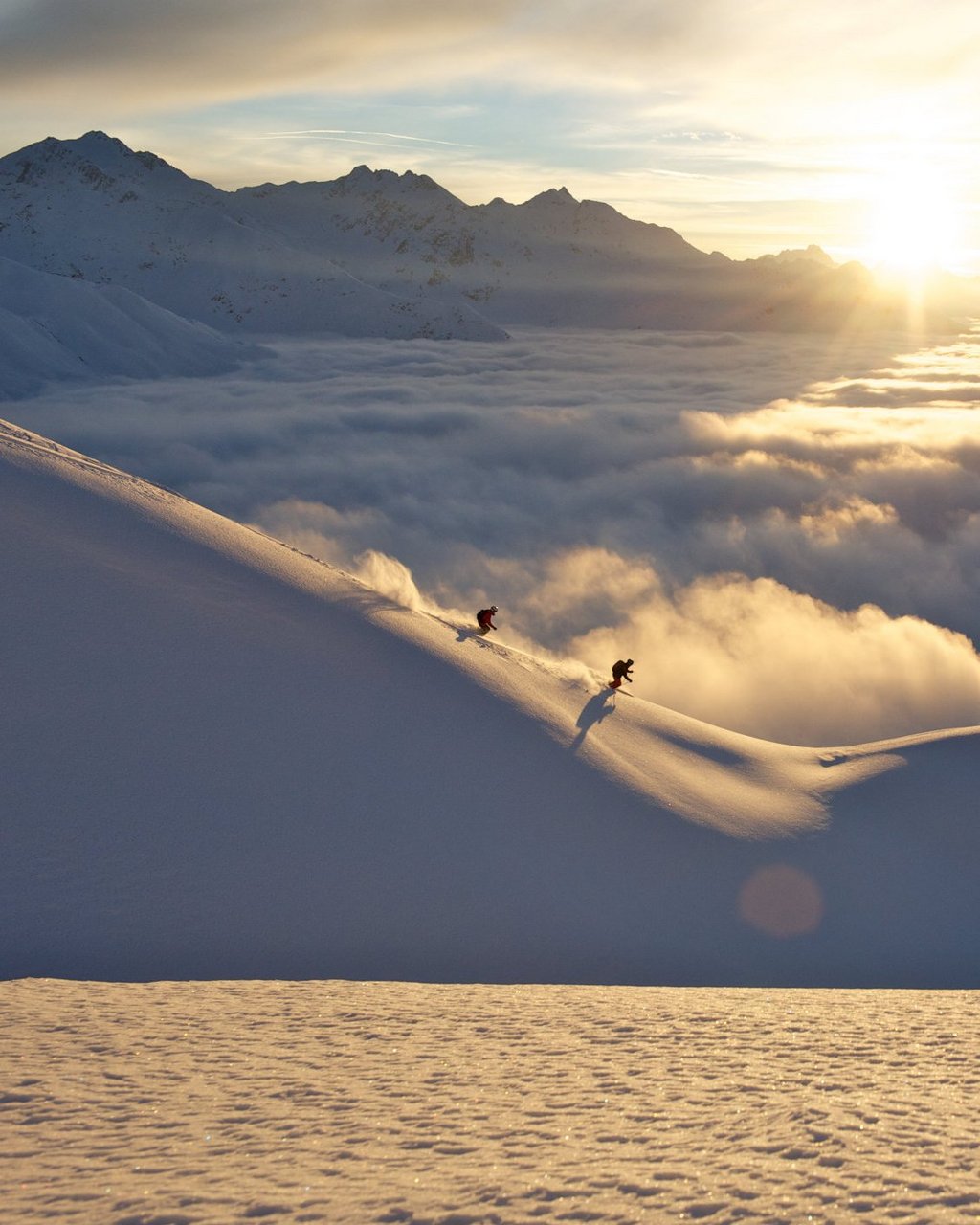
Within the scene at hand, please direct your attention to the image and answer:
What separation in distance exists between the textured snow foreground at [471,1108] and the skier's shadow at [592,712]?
9679mm

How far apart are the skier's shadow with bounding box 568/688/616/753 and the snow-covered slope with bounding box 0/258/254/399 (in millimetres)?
149652

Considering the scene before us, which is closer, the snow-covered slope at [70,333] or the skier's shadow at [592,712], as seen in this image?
the skier's shadow at [592,712]

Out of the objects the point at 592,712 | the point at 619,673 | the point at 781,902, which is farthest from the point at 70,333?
the point at 781,902

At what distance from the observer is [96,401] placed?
161875 millimetres

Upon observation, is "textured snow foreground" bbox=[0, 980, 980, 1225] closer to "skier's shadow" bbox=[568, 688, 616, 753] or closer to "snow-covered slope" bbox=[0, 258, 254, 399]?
"skier's shadow" bbox=[568, 688, 616, 753]

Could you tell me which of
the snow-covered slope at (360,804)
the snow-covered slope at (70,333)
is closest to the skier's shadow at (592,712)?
the snow-covered slope at (360,804)

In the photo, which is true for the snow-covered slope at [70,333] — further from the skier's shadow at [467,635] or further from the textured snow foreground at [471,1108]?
the textured snow foreground at [471,1108]

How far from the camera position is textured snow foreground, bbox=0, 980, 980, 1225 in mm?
6863

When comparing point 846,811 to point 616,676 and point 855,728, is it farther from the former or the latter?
point 855,728

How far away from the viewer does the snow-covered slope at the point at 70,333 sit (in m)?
160

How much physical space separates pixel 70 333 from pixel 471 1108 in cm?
18649

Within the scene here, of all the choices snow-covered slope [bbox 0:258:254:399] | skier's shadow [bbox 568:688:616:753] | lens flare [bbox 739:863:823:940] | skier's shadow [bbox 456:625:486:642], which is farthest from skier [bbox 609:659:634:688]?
A: snow-covered slope [bbox 0:258:254:399]

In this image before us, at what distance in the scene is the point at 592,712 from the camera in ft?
78.9

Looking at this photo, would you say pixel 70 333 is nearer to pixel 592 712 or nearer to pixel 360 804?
pixel 592 712
